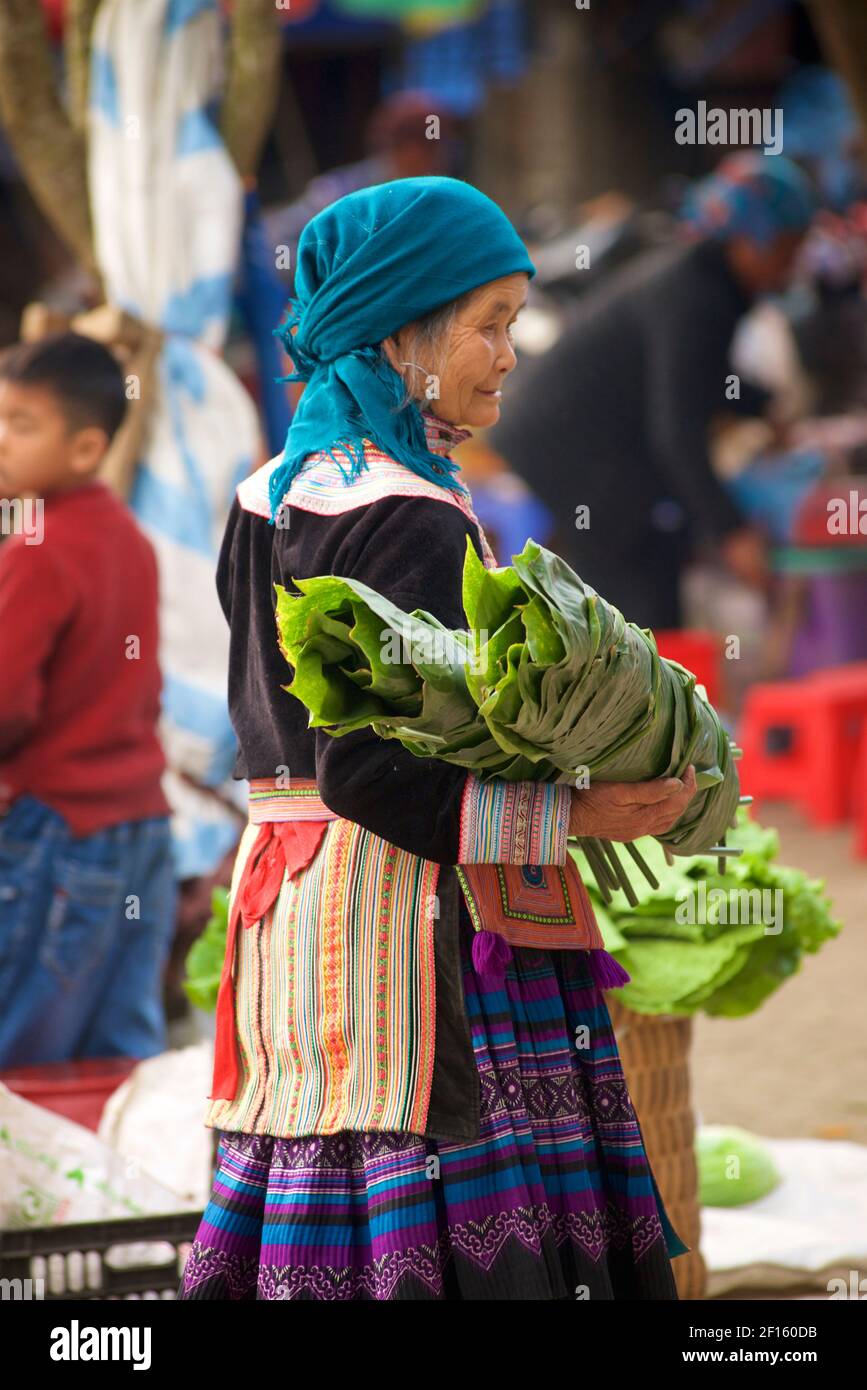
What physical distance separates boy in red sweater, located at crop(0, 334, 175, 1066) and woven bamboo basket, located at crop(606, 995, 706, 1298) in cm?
148

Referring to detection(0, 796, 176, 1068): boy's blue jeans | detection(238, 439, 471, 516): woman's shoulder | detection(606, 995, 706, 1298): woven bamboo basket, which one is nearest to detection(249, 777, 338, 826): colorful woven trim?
detection(238, 439, 471, 516): woman's shoulder

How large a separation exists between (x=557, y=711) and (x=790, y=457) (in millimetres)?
7903

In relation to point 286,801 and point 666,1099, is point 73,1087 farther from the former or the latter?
point 286,801

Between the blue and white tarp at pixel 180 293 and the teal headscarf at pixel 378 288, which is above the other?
the blue and white tarp at pixel 180 293

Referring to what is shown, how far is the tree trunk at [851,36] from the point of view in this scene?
21.8 ft

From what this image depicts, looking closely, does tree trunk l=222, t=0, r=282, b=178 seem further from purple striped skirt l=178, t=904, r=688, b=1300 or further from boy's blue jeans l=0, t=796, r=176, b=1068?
purple striped skirt l=178, t=904, r=688, b=1300

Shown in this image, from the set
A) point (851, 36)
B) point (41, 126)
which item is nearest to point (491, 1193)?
point (41, 126)

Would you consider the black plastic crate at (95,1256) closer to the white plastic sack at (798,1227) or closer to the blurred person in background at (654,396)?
the white plastic sack at (798,1227)

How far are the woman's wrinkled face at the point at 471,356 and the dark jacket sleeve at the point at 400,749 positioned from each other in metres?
0.20

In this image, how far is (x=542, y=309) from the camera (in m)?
9.43

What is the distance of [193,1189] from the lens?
3.57 metres

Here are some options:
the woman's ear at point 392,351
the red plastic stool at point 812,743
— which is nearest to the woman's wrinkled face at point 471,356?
the woman's ear at point 392,351

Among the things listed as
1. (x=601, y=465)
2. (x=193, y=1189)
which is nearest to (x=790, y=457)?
(x=601, y=465)
